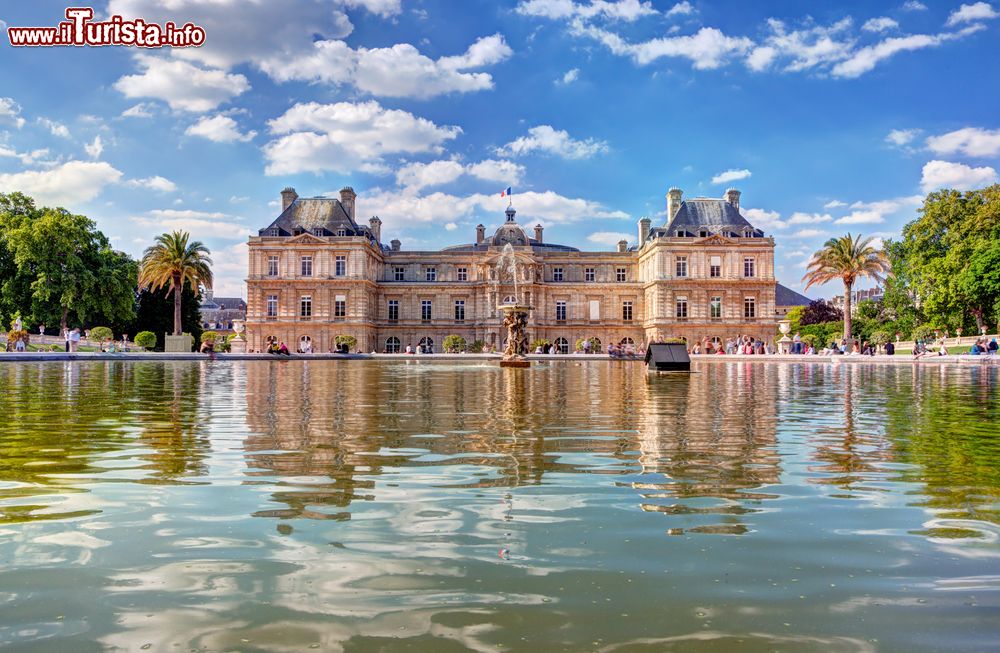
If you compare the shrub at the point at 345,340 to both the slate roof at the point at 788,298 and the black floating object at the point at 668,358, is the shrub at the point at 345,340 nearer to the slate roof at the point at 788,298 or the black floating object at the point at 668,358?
the black floating object at the point at 668,358

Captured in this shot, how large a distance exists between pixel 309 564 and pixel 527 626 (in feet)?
4.07

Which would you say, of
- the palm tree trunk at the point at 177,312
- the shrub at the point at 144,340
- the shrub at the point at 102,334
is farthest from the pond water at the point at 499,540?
the shrub at the point at 144,340

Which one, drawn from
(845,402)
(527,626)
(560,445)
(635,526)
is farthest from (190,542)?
(845,402)

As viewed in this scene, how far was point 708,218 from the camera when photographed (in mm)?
68812

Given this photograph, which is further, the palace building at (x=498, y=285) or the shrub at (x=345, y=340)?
the palace building at (x=498, y=285)

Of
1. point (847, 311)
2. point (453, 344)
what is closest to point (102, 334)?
point (453, 344)

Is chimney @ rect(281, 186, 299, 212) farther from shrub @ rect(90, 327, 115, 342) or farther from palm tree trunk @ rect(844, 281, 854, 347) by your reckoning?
palm tree trunk @ rect(844, 281, 854, 347)

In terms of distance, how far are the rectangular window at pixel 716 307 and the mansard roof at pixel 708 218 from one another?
6.16 m

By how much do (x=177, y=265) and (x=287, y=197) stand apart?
55.6 ft

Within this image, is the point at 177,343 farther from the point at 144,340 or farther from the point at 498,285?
the point at 498,285

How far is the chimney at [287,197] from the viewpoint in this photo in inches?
2734

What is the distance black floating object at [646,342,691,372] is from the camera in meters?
22.9

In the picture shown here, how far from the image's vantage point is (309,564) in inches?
142

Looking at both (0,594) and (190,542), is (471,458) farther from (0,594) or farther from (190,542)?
(0,594)
